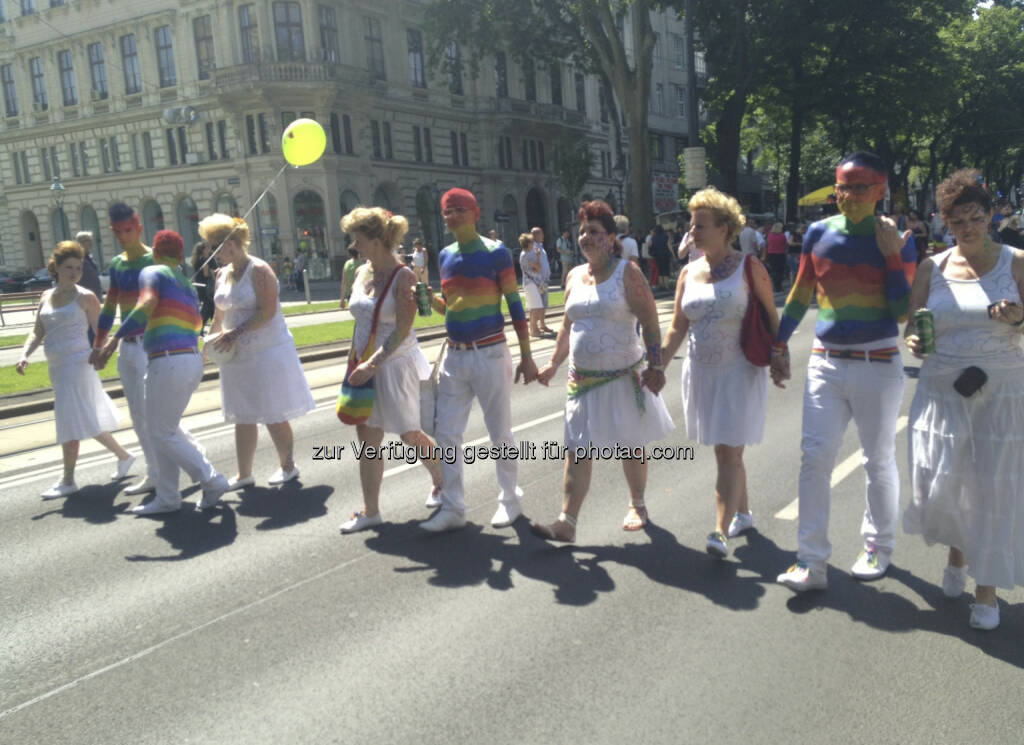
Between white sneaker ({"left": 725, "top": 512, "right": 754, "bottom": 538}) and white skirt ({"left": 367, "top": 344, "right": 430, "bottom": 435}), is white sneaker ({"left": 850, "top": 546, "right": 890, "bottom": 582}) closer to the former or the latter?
white sneaker ({"left": 725, "top": 512, "right": 754, "bottom": 538})

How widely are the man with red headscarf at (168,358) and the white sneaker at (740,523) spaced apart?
3.40m

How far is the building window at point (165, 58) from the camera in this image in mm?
41719

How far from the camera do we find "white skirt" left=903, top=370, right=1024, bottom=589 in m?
3.78

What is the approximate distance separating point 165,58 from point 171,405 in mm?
41496

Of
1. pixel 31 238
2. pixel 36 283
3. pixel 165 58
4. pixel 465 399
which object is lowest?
pixel 465 399

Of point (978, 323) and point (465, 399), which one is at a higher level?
point (978, 323)

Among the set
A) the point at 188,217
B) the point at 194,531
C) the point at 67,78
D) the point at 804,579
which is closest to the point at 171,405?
the point at 194,531

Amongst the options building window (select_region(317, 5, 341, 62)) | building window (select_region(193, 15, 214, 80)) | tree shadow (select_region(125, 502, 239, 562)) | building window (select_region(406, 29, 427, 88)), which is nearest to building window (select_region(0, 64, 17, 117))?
building window (select_region(193, 15, 214, 80))

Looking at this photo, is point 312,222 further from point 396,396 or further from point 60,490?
point 396,396

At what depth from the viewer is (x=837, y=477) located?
6176 millimetres

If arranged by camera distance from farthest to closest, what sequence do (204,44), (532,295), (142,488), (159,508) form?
(204,44)
(532,295)
(142,488)
(159,508)

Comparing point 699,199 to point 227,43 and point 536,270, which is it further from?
point 227,43

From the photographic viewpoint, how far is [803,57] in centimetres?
3575

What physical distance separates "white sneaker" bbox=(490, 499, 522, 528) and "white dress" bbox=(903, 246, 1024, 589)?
2.42 metres
